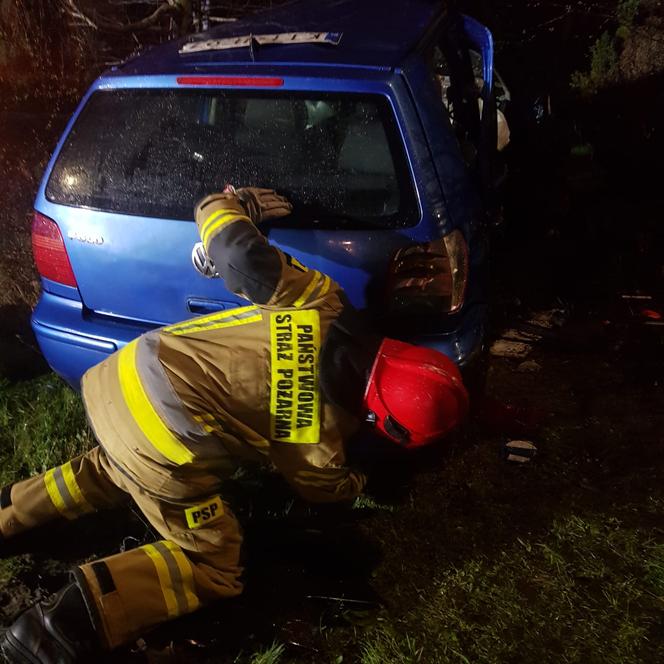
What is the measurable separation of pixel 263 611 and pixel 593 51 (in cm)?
795

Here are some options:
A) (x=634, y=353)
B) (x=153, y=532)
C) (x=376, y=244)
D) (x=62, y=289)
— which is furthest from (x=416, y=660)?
(x=634, y=353)

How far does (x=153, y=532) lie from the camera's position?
257 cm

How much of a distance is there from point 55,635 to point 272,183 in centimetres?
167

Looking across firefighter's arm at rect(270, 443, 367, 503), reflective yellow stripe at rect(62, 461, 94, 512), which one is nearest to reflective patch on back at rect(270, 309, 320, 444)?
firefighter's arm at rect(270, 443, 367, 503)

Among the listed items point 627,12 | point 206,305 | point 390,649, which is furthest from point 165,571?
point 627,12

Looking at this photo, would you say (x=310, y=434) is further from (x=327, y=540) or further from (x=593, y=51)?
(x=593, y=51)

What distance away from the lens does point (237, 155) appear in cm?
245

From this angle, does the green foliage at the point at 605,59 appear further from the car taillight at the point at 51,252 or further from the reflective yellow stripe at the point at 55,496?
the reflective yellow stripe at the point at 55,496

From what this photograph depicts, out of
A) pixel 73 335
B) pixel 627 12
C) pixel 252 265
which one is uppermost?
pixel 627 12

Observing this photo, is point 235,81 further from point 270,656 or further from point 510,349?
Answer: point 510,349

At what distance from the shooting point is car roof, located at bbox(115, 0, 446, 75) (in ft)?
7.80

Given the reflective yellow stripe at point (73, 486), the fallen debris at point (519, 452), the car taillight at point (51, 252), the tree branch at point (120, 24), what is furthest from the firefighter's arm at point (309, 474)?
the tree branch at point (120, 24)

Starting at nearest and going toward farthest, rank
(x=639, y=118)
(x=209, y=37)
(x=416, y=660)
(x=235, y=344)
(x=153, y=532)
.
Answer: (x=235, y=344), (x=416, y=660), (x=153, y=532), (x=209, y=37), (x=639, y=118)

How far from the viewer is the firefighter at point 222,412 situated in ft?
6.11
